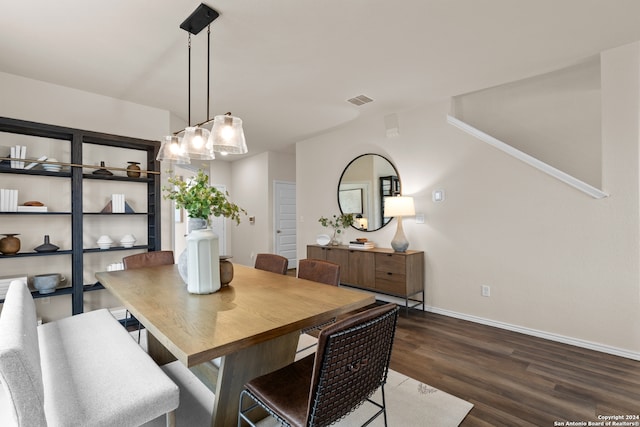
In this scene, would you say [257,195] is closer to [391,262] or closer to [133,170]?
[133,170]

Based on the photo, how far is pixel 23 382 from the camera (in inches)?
40.7

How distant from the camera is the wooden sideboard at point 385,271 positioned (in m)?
3.57

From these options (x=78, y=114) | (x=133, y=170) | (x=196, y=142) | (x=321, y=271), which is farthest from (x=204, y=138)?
(x=78, y=114)

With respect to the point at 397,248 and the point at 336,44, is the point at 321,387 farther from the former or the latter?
the point at 397,248

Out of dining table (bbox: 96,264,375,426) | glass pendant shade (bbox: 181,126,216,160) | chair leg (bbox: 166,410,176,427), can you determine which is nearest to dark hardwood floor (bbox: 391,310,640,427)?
dining table (bbox: 96,264,375,426)

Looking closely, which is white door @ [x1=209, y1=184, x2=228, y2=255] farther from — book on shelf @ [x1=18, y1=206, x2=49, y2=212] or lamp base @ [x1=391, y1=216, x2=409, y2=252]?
lamp base @ [x1=391, y1=216, x2=409, y2=252]

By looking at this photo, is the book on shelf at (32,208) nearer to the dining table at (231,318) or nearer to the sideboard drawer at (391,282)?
the dining table at (231,318)

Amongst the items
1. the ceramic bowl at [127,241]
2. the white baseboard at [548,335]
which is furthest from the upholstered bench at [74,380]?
the white baseboard at [548,335]

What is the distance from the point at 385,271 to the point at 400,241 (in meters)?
0.41

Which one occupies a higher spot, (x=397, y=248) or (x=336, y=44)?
(x=336, y=44)

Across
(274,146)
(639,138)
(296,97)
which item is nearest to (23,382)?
(296,97)

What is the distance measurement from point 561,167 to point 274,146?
14.7 feet

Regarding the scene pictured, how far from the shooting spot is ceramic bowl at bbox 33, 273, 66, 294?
3.07 m

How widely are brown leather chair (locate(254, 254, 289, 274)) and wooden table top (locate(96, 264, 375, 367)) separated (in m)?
0.44
